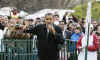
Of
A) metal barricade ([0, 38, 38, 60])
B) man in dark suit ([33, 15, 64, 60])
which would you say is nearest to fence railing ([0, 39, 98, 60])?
metal barricade ([0, 38, 38, 60])

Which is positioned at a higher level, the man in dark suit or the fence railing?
the man in dark suit

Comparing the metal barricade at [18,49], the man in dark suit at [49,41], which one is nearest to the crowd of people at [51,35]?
the man in dark suit at [49,41]

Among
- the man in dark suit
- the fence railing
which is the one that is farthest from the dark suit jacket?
the fence railing

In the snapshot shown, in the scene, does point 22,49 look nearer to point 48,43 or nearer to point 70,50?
point 70,50

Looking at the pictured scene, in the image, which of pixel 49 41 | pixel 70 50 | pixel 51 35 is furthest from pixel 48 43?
pixel 70 50

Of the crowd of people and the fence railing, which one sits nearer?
the crowd of people

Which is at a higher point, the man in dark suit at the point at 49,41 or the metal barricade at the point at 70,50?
the man in dark suit at the point at 49,41

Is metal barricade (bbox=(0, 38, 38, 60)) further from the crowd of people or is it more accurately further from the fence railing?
the crowd of people

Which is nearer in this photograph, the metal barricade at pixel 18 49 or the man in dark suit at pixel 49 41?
the man in dark suit at pixel 49 41

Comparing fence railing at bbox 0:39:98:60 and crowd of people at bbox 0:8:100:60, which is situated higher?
crowd of people at bbox 0:8:100:60

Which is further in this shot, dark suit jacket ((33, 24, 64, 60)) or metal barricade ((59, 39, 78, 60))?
metal barricade ((59, 39, 78, 60))

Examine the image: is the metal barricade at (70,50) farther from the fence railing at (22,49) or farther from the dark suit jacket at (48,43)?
the dark suit jacket at (48,43)

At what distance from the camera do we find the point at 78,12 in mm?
20000

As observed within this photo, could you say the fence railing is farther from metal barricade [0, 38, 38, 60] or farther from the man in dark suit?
the man in dark suit
